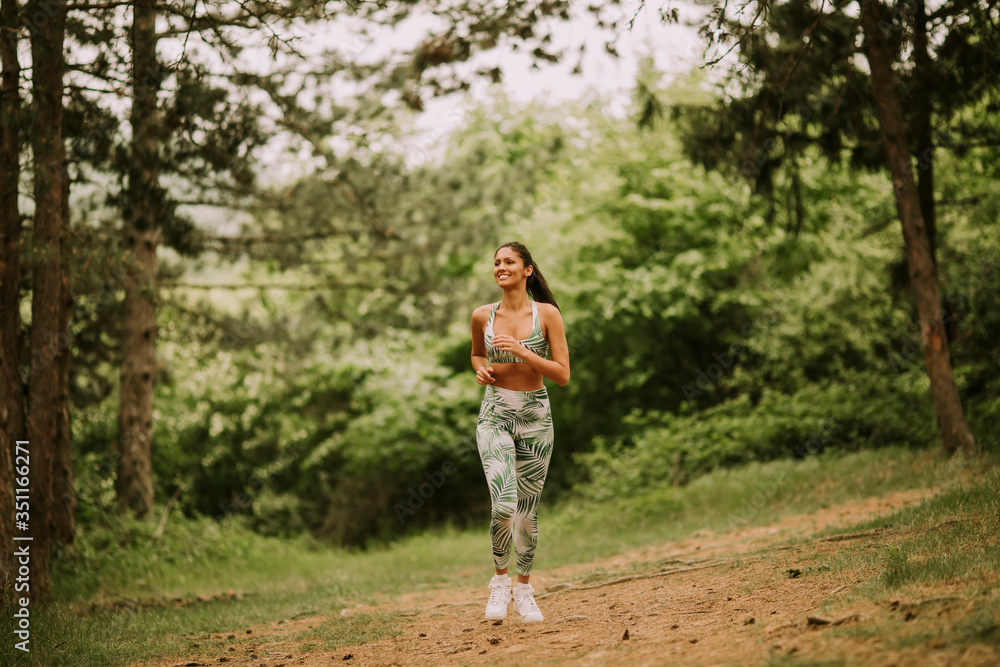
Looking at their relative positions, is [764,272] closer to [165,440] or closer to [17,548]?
[165,440]

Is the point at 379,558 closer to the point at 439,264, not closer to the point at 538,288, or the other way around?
the point at 439,264

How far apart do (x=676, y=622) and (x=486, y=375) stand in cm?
189

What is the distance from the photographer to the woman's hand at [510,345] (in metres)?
5.07

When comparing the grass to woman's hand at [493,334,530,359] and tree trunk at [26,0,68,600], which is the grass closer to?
tree trunk at [26,0,68,600]

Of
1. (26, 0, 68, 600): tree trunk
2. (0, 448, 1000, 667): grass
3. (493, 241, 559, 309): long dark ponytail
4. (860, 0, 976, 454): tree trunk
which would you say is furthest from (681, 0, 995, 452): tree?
(26, 0, 68, 600): tree trunk

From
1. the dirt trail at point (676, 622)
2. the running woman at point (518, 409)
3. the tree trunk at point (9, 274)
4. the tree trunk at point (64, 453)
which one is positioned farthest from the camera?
the tree trunk at point (64, 453)

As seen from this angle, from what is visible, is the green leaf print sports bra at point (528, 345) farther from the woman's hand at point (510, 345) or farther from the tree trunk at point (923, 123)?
the tree trunk at point (923, 123)

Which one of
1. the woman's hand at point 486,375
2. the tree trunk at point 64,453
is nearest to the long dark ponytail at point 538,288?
A: the woman's hand at point 486,375

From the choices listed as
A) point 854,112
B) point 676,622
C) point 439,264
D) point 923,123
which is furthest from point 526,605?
point 439,264

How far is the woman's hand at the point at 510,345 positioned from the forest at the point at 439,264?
3343 millimetres

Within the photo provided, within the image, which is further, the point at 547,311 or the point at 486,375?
the point at 547,311

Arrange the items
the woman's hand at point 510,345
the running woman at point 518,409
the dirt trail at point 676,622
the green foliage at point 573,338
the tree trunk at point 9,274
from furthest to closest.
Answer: the green foliage at point 573,338 → the tree trunk at point 9,274 → the running woman at point 518,409 → the woman's hand at point 510,345 → the dirt trail at point 676,622

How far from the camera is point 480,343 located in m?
5.71

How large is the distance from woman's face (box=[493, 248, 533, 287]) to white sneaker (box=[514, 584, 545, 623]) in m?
2.04
